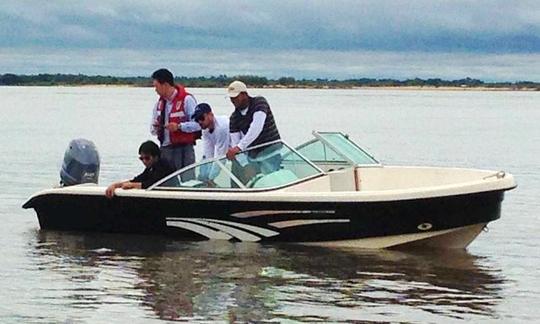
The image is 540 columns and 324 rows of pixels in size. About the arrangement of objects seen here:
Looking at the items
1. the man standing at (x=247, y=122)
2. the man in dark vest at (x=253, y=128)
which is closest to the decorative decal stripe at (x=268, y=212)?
the man in dark vest at (x=253, y=128)

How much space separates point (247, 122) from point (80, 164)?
7.74 feet

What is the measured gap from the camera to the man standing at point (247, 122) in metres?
13.5

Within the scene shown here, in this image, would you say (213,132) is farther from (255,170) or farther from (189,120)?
(255,170)

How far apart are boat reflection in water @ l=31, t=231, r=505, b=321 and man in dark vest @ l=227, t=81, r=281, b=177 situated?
98 centimetres

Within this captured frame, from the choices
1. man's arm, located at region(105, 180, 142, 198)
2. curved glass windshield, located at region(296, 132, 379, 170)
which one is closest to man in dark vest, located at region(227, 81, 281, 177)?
curved glass windshield, located at region(296, 132, 379, 170)

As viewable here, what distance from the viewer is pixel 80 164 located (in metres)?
14.9

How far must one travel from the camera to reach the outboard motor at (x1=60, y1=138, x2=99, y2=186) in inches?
585

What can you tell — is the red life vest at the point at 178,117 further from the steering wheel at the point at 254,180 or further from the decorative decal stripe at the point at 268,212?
the decorative decal stripe at the point at 268,212

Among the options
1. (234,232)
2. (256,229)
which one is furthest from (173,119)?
(256,229)

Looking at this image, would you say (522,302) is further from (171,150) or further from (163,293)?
(171,150)

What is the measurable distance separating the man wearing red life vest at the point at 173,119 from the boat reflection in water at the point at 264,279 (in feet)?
3.34

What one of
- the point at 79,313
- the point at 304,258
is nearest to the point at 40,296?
the point at 79,313

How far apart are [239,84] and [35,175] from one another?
11.7 metres

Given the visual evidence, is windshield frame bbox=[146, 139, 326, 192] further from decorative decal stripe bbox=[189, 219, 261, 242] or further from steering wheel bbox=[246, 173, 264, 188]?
decorative decal stripe bbox=[189, 219, 261, 242]
